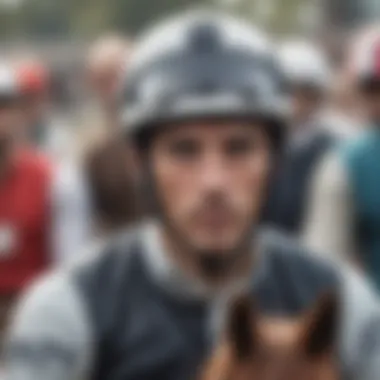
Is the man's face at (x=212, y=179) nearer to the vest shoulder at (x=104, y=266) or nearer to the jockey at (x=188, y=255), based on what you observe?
the jockey at (x=188, y=255)

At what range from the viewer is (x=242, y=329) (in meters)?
3.35

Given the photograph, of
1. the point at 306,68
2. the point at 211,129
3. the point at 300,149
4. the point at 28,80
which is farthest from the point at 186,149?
the point at 306,68

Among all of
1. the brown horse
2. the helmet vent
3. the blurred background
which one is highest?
the blurred background

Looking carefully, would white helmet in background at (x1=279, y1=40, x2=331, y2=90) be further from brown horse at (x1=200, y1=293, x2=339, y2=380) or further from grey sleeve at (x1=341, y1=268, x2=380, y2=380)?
brown horse at (x1=200, y1=293, x2=339, y2=380)

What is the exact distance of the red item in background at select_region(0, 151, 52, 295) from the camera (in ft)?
21.2

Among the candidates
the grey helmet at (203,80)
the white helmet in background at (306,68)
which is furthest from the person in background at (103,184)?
the grey helmet at (203,80)

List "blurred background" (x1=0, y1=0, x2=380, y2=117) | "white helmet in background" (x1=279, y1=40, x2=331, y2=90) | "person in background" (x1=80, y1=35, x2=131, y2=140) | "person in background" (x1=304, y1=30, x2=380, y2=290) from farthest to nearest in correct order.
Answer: "blurred background" (x1=0, y1=0, x2=380, y2=117), "white helmet in background" (x1=279, y1=40, x2=331, y2=90), "person in background" (x1=80, y1=35, x2=131, y2=140), "person in background" (x1=304, y1=30, x2=380, y2=290)

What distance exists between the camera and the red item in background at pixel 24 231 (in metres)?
6.46

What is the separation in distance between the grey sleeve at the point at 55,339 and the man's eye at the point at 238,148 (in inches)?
17.7

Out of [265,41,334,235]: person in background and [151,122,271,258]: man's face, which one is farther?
[265,41,334,235]: person in background

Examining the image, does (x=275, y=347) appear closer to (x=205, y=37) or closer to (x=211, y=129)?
(x=211, y=129)

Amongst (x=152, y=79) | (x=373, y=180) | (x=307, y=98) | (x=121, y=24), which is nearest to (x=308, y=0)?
(x=121, y=24)

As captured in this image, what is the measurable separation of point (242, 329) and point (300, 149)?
359 cm

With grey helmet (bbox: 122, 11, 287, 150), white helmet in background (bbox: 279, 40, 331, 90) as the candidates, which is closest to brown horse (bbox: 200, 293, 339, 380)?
grey helmet (bbox: 122, 11, 287, 150)
